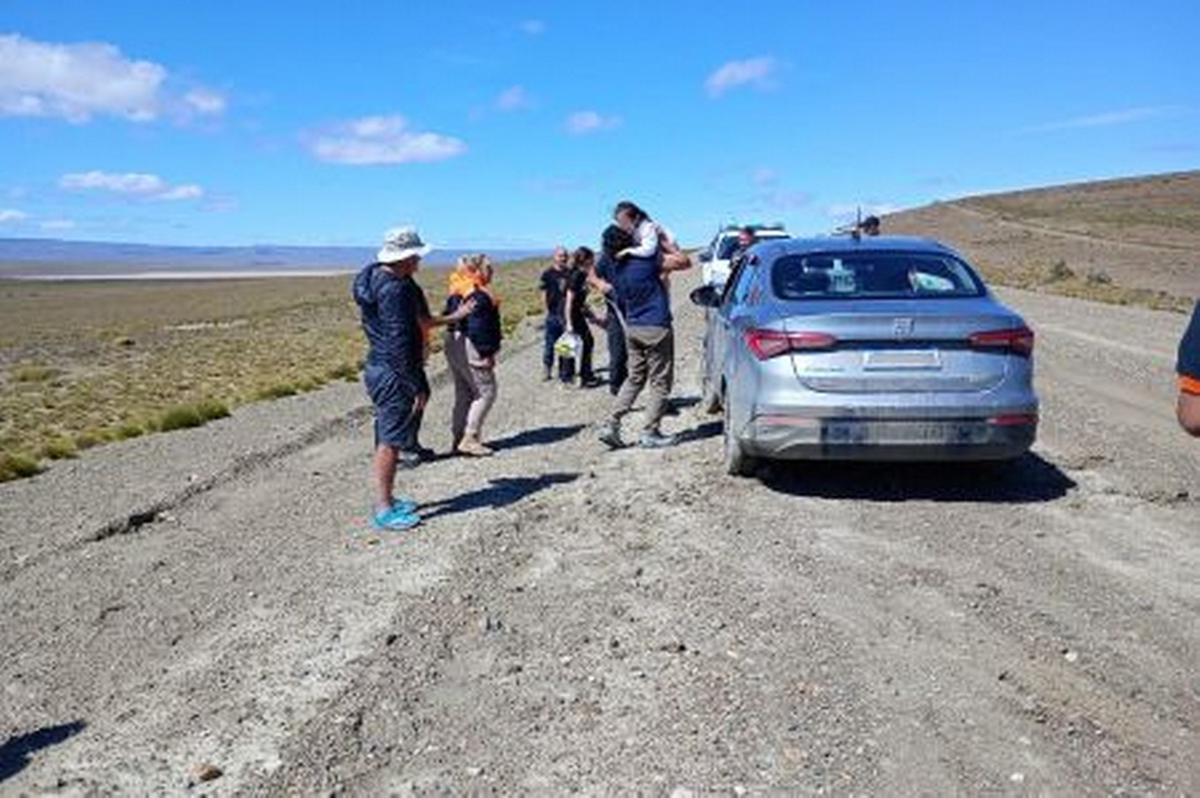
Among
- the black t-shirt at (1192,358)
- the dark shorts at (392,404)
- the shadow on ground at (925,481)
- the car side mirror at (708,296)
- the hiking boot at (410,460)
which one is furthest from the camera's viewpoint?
the car side mirror at (708,296)

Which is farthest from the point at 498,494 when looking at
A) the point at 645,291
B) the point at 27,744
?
the point at 27,744

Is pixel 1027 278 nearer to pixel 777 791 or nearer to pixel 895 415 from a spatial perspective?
pixel 895 415

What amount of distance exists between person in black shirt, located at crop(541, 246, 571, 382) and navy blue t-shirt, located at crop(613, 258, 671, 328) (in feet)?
16.7

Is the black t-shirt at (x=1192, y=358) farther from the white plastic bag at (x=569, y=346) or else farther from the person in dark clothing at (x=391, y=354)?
the white plastic bag at (x=569, y=346)

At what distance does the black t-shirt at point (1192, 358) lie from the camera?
12.6 ft

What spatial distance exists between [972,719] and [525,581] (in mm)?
2573

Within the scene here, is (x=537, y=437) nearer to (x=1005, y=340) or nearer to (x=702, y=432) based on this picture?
(x=702, y=432)

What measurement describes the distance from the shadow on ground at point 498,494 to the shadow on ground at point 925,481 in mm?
1640

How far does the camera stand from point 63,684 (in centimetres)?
483

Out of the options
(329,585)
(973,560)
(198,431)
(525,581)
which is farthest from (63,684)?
(198,431)

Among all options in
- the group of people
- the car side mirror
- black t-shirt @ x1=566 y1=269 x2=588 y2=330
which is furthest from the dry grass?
the car side mirror

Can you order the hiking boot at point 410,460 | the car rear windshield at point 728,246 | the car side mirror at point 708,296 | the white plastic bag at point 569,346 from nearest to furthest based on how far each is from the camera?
the hiking boot at point 410,460, the car side mirror at point 708,296, the white plastic bag at point 569,346, the car rear windshield at point 728,246

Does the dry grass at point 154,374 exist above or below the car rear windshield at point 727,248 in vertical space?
below

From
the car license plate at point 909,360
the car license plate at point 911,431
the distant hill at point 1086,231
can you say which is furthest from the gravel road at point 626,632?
the distant hill at point 1086,231
